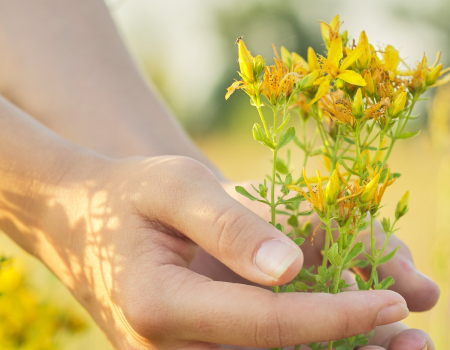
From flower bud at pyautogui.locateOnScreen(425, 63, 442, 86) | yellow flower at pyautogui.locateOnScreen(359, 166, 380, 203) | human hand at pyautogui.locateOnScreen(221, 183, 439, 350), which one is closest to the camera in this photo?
yellow flower at pyautogui.locateOnScreen(359, 166, 380, 203)

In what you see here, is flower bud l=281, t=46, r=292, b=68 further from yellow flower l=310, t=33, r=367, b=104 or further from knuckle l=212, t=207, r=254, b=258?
knuckle l=212, t=207, r=254, b=258

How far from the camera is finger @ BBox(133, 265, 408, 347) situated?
51cm

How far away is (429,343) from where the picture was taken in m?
0.66

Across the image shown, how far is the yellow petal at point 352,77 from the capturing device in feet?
1.72

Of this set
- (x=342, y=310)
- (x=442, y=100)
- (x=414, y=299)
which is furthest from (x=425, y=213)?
(x=342, y=310)

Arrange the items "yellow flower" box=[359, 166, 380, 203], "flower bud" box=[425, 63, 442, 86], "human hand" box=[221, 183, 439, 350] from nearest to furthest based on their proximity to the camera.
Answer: "yellow flower" box=[359, 166, 380, 203] → "flower bud" box=[425, 63, 442, 86] → "human hand" box=[221, 183, 439, 350]

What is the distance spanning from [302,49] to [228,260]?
1066cm

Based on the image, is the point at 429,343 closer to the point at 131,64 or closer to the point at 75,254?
the point at 75,254

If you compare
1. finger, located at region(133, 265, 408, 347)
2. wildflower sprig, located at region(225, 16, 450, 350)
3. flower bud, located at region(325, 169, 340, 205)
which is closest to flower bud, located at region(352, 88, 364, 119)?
wildflower sprig, located at region(225, 16, 450, 350)

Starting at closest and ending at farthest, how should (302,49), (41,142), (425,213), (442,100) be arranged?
(41,142) → (442,100) → (425,213) → (302,49)

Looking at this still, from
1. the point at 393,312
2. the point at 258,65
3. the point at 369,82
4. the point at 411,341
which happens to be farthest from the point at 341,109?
the point at 411,341

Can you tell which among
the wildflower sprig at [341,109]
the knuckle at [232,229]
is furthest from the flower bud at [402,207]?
the knuckle at [232,229]

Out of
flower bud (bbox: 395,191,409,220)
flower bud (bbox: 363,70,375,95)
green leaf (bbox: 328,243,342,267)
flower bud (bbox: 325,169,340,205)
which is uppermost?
flower bud (bbox: 363,70,375,95)

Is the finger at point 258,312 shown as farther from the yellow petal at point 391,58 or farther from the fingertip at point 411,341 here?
the yellow petal at point 391,58
